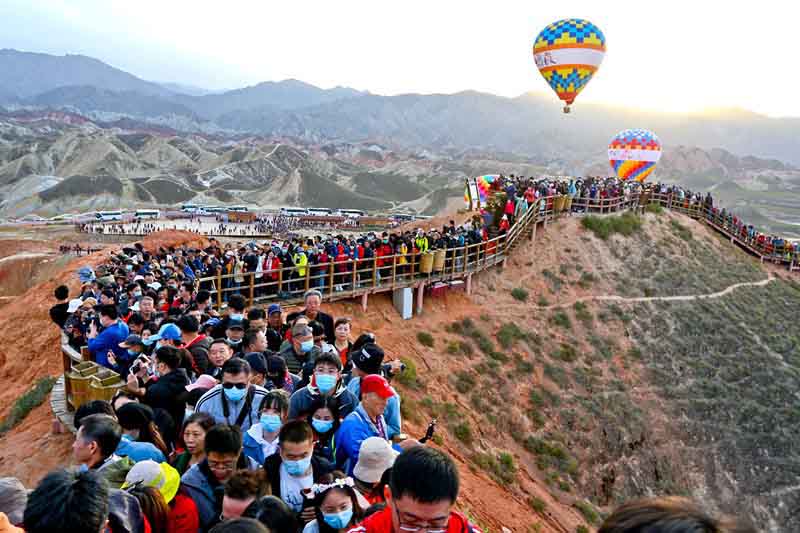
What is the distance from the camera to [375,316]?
1800 cm

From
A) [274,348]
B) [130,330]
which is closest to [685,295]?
[274,348]

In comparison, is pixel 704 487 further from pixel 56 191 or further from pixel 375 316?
pixel 56 191

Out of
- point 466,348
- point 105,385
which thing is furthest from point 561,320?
point 105,385

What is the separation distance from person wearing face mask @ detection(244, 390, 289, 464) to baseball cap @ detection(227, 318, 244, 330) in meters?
Result: 3.09

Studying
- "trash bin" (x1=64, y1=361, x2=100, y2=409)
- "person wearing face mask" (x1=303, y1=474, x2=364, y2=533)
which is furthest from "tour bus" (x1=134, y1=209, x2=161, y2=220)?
"person wearing face mask" (x1=303, y1=474, x2=364, y2=533)

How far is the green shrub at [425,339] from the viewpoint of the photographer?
17.9 m

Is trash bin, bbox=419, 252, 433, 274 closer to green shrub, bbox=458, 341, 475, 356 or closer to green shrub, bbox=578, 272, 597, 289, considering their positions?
green shrub, bbox=458, 341, 475, 356

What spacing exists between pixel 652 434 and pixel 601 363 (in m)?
3.24

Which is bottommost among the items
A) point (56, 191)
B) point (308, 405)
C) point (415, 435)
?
point (56, 191)

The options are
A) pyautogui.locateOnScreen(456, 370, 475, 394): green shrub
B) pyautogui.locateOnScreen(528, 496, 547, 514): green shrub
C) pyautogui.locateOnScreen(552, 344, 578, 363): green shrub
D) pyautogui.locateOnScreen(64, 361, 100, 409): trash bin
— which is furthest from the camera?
pyautogui.locateOnScreen(552, 344, 578, 363): green shrub

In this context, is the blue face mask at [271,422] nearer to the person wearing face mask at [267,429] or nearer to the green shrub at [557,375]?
the person wearing face mask at [267,429]

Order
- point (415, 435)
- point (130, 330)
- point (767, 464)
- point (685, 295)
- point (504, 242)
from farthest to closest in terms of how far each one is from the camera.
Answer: point (685, 295) → point (504, 242) → point (767, 464) → point (415, 435) → point (130, 330)

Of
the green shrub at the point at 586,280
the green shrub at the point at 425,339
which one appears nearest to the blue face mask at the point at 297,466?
the green shrub at the point at 425,339

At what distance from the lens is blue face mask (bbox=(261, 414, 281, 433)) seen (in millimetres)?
4867
